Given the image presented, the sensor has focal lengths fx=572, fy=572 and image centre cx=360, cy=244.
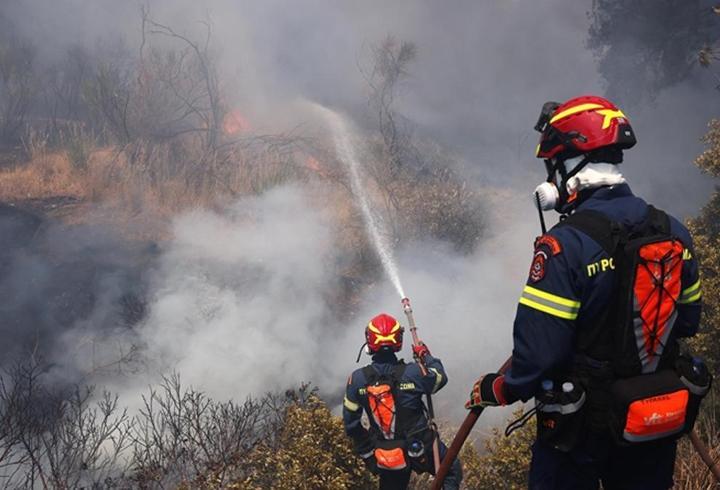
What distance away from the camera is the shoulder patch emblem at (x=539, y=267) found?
Answer: 195 cm

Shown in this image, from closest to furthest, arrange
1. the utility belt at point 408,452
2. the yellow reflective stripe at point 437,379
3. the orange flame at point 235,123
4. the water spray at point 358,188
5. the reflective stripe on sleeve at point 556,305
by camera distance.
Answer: the reflective stripe on sleeve at point 556,305
the utility belt at point 408,452
the yellow reflective stripe at point 437,379
the water spray at point 358,188
the orange flame at point 235,123

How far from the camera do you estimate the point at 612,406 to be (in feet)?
6.31

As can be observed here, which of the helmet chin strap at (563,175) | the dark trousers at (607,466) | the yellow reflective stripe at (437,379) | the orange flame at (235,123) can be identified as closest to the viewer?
the dark trousers at (607,466)

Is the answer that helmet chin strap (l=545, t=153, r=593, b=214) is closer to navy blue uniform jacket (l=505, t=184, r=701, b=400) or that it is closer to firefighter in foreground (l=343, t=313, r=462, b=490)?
navy blue uniform jacket (l=505, t=184, r=701, b=400)

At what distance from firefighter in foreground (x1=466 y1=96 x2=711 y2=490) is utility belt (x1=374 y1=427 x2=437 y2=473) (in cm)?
185

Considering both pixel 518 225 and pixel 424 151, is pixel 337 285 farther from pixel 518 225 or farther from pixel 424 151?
pixel 424 151

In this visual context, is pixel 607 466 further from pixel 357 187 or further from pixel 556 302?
pixel 357 187

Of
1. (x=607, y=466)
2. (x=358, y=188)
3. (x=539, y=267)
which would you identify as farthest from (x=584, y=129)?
(x=358, y=188)

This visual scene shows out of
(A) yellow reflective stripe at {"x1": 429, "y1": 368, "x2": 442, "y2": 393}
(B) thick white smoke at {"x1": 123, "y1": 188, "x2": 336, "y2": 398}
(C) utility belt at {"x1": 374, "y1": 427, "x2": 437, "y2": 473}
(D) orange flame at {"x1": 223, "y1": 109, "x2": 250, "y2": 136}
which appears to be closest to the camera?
(C) utility belt at {"x1": 374, "y1": 427, "x2": 437, "y2": 473}

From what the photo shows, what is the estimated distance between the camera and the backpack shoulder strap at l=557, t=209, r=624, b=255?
1.93 meters

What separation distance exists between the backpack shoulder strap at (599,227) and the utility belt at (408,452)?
93.7 inches

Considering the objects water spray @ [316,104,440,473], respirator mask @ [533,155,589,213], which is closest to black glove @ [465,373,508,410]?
respirator mask @ [533,155,589,213]

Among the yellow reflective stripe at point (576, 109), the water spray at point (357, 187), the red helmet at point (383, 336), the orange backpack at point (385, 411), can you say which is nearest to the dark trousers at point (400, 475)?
the orange backpack at point (385, 411)

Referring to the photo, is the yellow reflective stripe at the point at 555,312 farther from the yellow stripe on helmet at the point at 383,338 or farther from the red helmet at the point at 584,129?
the yellow stripe on helmet at the point at 383,338
